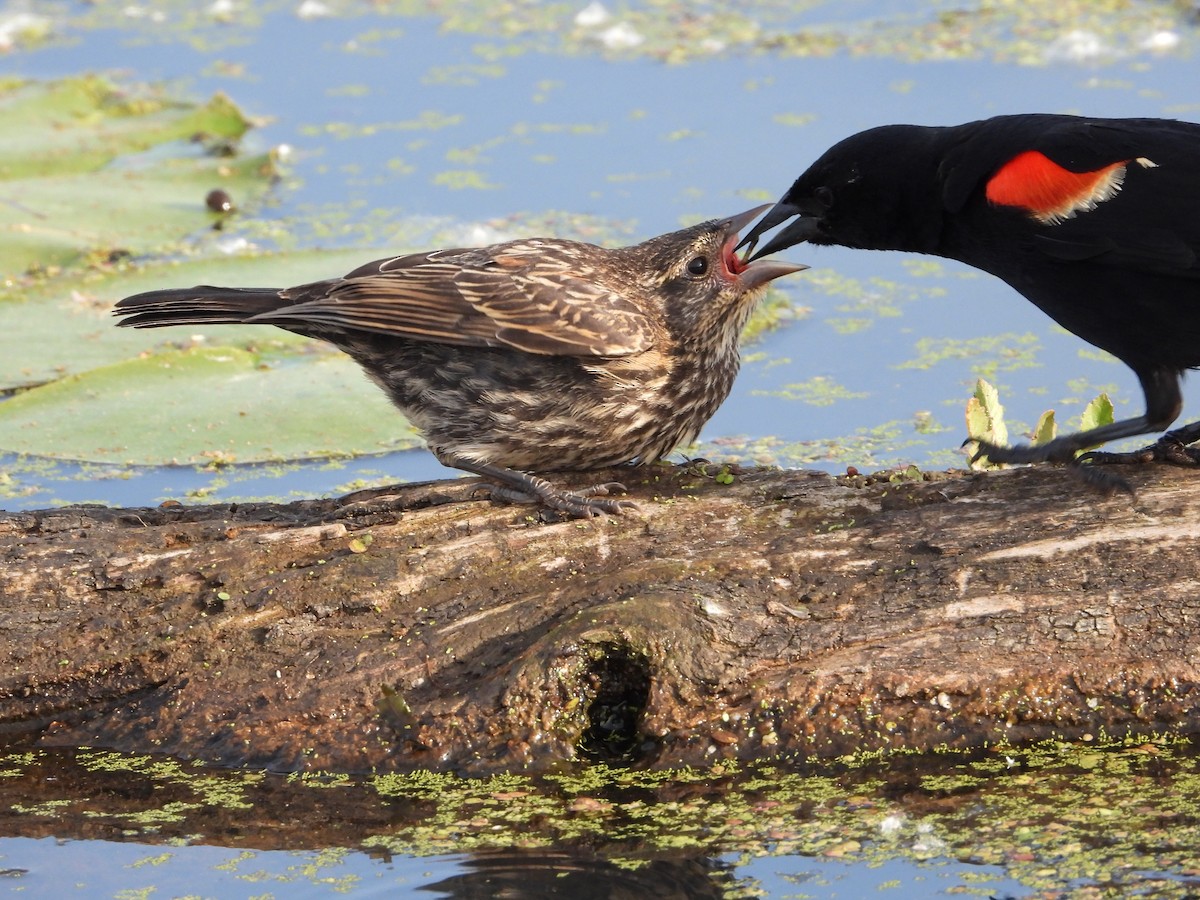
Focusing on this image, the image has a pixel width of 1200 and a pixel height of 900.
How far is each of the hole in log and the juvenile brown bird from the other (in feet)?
2.75

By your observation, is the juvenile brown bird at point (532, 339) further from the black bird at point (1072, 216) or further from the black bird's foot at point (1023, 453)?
the black bird's foot at point (1023, 453)

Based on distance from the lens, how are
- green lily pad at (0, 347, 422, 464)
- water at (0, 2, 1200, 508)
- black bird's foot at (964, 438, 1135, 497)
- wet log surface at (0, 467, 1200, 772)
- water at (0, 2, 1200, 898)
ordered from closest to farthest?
water at (0, 2, 1200, 898), wet log surface at (0, 467, 1200, 772), black bird's foot at (964, 438, 1135, 497), green lily pad at (0, 347, 422, 464), water at (0, 2, 1200, 508)

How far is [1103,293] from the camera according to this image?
16.1 feet

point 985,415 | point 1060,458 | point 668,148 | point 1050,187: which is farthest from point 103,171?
point 1060,458

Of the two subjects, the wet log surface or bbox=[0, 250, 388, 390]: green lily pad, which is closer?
Answer: the wet log surface

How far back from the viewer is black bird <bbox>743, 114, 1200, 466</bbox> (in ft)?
15.7

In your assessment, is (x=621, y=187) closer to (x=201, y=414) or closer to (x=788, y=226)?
(x=201, y=414)

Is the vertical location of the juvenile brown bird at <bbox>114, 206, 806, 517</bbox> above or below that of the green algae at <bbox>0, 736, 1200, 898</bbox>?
above

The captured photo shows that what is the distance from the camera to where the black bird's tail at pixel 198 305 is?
17.4 ft

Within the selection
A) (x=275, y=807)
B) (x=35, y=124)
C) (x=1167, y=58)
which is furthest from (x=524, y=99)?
(x=275, y=807)

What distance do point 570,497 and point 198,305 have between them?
1526 millimetres

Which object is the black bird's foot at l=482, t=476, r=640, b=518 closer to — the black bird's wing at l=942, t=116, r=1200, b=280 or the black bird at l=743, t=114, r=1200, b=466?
the black bird at l=743, t=114, r=1200, b=466


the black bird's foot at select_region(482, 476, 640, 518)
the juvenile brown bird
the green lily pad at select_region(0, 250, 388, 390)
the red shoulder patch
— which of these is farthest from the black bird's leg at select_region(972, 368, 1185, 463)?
the green lily pad at select_region(0, 250, 388, 390)

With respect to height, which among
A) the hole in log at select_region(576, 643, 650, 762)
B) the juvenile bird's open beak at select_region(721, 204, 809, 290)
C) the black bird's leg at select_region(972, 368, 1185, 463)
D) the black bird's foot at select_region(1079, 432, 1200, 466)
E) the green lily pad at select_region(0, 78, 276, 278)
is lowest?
the hole in log at select_region(576, 643, 650, 762)
